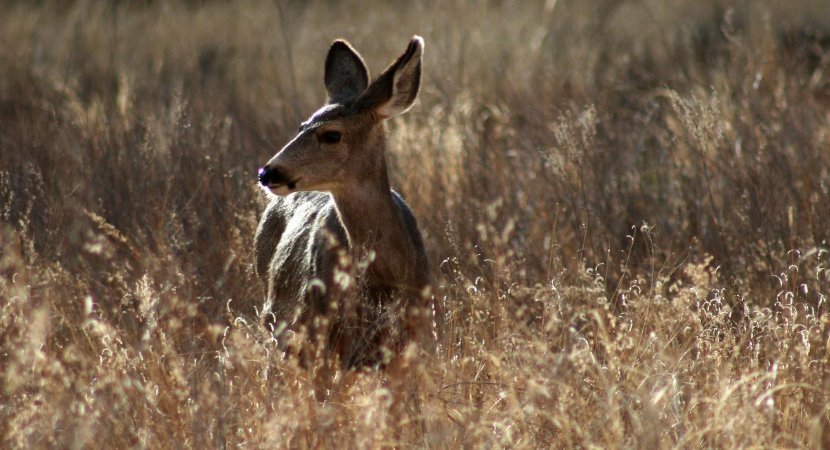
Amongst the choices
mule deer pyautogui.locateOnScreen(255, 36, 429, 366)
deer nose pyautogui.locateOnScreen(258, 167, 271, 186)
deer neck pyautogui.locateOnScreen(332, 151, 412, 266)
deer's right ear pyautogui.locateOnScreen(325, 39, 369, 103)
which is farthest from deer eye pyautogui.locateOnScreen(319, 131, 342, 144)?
deer's right ear pyautogui.locateOnScreen(325, 39, 369, 103)

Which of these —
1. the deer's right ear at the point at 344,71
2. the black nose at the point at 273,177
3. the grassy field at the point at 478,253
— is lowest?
the grassy field at the point at 478,253

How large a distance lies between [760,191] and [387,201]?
2.28 m

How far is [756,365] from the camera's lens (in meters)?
4.37

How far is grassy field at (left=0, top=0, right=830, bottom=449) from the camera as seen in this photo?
13.3 ft

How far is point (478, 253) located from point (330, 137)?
1.18 m

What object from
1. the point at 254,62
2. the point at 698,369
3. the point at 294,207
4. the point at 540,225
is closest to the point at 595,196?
the point at 540,225

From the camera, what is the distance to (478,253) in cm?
612

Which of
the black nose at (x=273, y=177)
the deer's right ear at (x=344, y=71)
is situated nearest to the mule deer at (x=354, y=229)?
the black nose at (x=273, y=177)

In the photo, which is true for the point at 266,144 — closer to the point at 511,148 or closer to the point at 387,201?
the point at 511,148

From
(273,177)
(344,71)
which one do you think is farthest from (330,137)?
(344,71)

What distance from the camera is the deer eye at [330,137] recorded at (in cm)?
525

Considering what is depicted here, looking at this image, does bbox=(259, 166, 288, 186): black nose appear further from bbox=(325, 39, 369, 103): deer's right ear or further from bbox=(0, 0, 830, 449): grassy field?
bbox=(325, 39, 369, 103): deer's right ear

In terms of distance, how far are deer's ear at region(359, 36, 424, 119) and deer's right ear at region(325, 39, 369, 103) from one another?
1.75 feet

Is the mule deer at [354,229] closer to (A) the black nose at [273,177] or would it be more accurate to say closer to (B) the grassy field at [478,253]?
(A) the black nose at [273,177]
